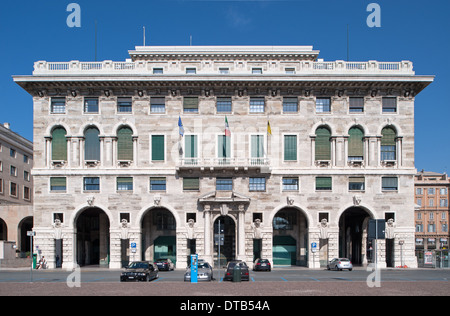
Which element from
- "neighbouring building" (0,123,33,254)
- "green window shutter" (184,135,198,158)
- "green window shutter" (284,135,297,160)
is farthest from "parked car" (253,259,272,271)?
"neighbouring building" (0,123,33,254)

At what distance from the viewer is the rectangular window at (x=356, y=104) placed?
53.1 meters

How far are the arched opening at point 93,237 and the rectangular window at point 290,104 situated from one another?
78.0ft

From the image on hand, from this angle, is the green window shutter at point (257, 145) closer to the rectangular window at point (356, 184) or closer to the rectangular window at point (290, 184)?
the rectangular window at point (290, 184)

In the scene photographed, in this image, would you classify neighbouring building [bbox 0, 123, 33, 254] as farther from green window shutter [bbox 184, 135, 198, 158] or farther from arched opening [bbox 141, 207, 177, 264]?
green window shutter [bbox 184, 135, 198, 158]

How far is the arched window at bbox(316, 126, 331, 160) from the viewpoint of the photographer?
5241cm

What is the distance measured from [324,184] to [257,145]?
8.27m

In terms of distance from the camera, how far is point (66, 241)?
51.4 meters

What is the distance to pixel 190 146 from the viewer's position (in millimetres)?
52219

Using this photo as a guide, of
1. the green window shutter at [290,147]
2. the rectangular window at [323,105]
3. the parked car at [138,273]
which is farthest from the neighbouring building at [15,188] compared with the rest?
the rectangular window at [323,105]

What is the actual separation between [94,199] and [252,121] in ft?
61.6

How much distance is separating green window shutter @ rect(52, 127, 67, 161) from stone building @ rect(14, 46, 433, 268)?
4.5 inches

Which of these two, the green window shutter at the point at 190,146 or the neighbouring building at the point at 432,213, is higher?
the green window shutter at the point at 190,146

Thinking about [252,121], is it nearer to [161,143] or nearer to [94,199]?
[161,143]

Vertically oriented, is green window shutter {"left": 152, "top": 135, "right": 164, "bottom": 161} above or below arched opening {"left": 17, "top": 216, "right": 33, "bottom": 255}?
above
